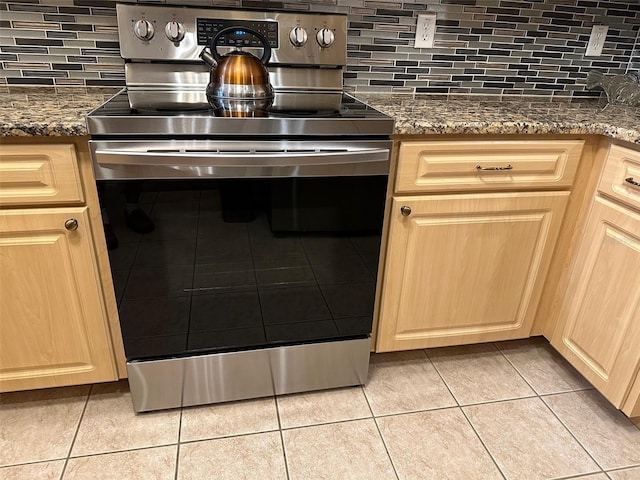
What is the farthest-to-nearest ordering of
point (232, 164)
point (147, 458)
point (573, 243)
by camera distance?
point (573, 243)
point (147, 458)
point (232, 164)

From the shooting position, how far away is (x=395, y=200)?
1.37m

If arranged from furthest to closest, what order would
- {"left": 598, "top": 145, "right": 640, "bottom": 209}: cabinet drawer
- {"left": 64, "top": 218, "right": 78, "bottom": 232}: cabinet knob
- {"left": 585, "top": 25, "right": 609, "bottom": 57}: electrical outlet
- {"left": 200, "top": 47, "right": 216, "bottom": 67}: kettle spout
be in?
{"left": 585, "top": 25, "right": 609, "bottom": 57}: electrical outlet
{"left": 200, "top": 47, "right": 216, "bottom": 67}: kettle spout
{"left": 598, "top": 145, "right": 640, "bottom": 209}: cabinet drawer
{"left": 64, "top": 218, "right": 78, "bottom": 232}: cabinet knob

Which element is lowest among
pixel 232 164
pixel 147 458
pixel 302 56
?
pixel 147 458

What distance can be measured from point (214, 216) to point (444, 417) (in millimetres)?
962

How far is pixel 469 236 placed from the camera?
1.46 m

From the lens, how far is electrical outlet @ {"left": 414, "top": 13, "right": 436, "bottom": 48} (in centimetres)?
172

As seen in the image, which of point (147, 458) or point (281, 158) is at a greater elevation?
point (281, 158)

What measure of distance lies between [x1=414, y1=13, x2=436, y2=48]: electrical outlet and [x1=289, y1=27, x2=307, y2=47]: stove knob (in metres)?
0.45

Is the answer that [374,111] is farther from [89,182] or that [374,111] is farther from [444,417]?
[444,417]

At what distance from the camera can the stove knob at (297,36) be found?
1562 millimetres

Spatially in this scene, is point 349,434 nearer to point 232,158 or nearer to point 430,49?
point 232,158

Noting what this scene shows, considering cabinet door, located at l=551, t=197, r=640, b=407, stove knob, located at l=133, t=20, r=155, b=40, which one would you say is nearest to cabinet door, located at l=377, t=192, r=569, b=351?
cabinet door, located at l=551, t=197, r=640, b=407

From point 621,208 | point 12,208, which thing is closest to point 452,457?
point 621,208

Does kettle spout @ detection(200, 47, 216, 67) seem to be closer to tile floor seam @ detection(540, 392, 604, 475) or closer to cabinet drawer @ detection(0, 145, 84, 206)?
cabinet drawer @ detection(0, 145, 84, 206)
